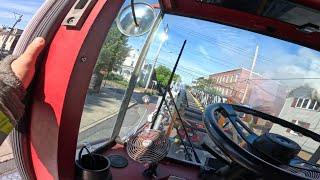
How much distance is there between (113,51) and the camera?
6.48 feet

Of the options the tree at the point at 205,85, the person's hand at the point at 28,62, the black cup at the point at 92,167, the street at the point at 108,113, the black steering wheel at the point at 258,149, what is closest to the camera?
the person's hand at the point at 28,62

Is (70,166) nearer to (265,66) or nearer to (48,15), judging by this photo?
(48,15)

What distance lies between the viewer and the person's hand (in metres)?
1.17

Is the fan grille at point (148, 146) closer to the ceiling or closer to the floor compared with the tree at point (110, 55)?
closer to the floor

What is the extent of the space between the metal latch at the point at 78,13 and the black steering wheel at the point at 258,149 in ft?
2.69

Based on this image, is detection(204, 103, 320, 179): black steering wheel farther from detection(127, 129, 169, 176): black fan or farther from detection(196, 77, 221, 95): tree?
detection(127, 129, 169, 176): black fan

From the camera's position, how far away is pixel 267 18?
1.97 meters

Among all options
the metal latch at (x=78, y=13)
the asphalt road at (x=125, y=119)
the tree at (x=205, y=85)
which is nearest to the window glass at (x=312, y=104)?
the tree at (x=205, y=85)

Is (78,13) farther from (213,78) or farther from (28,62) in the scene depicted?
(213,78)

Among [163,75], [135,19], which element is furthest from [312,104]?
[135,19]

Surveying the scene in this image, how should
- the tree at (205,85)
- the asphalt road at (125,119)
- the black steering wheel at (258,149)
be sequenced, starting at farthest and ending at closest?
the asphalt road at (125,119) < the tree at (205,85) < the black steering wheel at (258,149)

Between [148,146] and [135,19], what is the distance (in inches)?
29.7

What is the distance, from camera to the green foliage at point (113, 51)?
1805mm

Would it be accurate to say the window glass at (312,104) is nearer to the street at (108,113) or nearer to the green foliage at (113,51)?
the street at (108,113)
